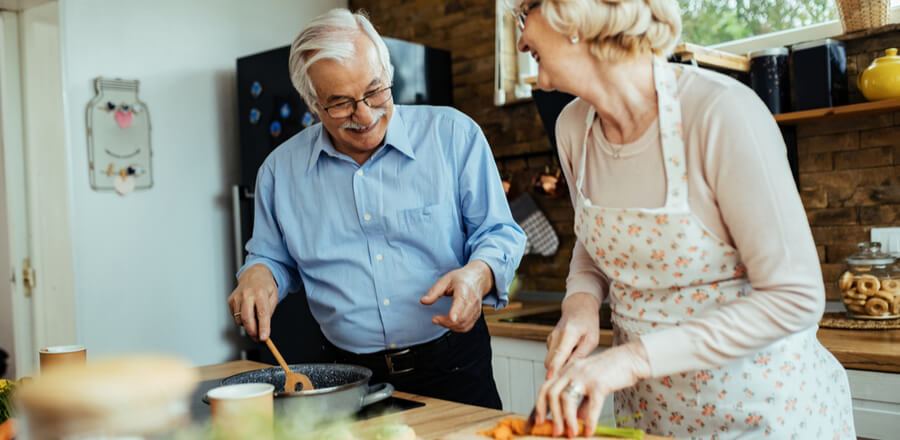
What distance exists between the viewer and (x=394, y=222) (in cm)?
170

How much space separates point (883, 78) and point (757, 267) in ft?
4.47

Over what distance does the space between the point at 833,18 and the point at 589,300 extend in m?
1.72

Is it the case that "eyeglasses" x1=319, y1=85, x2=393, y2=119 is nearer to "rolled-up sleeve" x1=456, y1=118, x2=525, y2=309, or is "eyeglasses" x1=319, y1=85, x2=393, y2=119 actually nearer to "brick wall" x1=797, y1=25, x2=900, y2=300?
"rolled-up sleeve" x1=456, y1=118, x2=525, y2=309

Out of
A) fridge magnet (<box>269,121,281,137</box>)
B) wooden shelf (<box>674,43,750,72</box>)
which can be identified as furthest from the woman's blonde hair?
fridge magnet (<box>269,121,281,137</box>)

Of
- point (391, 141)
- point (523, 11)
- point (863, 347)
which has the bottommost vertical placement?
point (863, 347)

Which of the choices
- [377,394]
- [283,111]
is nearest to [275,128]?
[283,111]

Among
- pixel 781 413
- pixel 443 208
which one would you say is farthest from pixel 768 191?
pixel 443 208

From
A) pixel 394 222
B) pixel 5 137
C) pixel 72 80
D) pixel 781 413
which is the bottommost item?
pixel 781 413

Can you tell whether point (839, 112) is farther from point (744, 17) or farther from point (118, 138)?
point (118, 138)

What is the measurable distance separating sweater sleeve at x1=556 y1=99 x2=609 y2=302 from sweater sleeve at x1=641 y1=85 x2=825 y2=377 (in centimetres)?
30

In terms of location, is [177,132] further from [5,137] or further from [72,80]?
[5,137]

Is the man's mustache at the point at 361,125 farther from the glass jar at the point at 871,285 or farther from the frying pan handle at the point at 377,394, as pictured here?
the glass jar at the point at 871,285

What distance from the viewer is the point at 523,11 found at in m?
1.21

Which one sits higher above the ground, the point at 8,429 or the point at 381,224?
the point at 381,224
